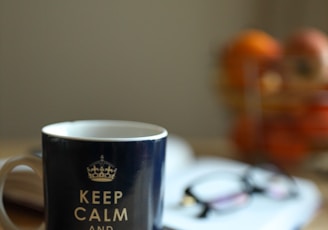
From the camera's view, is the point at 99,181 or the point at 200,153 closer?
the point at 99,181

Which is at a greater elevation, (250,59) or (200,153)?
(250,59)

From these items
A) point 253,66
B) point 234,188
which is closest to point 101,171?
point 234,188

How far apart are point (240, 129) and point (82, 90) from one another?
0.47 meters

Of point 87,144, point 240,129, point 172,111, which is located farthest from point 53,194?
point 172,111

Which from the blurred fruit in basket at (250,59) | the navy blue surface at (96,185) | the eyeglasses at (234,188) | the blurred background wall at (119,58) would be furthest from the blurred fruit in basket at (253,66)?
the navy blue surface at (96,185)

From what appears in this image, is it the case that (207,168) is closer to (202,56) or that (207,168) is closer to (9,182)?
(9,182)

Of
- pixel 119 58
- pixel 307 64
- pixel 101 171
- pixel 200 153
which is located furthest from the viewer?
pixel 119 58

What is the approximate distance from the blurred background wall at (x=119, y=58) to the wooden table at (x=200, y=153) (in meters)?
0.17

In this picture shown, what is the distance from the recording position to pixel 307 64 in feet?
2.14

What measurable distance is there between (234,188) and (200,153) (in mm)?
282

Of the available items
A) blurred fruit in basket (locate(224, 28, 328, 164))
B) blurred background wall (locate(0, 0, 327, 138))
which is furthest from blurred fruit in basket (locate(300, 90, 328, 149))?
blurred background wall (locate(0, 0, 327, 138))

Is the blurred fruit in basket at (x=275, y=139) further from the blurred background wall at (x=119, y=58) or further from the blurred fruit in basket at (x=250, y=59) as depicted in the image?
the blurred background wall at (x=119, y=58)

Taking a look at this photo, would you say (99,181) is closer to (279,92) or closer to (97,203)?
(97,203)

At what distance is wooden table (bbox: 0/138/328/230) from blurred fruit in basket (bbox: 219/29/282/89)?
0.47 ft
